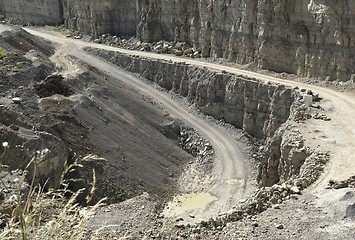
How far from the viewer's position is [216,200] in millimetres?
28672

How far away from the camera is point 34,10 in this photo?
87.2 meters

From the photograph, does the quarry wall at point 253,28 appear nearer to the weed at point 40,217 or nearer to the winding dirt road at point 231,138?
the winding dirt road at point 231,138


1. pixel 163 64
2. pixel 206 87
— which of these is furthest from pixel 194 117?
pixel 163 64

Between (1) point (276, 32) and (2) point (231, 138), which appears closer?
(2) point (231, 138)

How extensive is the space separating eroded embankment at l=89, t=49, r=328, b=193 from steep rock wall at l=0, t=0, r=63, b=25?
35420 millimetres

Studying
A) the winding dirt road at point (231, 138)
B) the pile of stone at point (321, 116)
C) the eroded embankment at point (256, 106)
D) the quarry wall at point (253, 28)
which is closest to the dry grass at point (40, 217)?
the winding dirt road at point (231, 138)

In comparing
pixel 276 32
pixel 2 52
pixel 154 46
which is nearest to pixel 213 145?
pixel 276 32

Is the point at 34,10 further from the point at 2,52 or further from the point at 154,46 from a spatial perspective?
the point at 2,52

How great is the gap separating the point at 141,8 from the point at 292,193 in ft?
166

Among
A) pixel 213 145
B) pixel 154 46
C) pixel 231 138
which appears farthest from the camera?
pixel 154 46

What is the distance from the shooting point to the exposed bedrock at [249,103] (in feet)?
78.3

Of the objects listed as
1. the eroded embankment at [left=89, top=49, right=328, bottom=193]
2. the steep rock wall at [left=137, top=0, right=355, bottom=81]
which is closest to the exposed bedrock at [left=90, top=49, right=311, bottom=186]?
the eroded embankment at [left=89, top=49, right=328, bottom=193]

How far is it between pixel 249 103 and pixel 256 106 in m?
0.96

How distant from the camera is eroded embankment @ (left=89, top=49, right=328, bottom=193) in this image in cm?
2223
